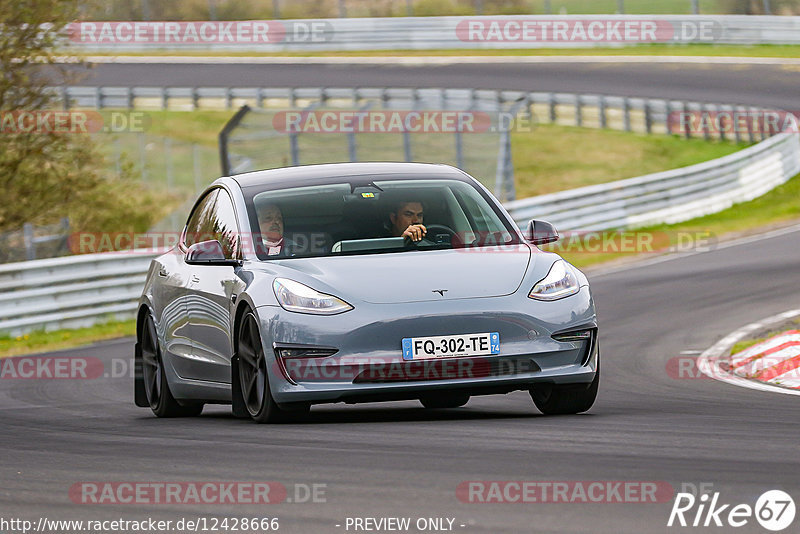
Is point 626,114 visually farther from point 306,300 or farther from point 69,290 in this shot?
point 306,300

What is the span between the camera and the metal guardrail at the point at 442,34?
49031 mm

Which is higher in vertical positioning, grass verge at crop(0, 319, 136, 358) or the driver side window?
the driver side window

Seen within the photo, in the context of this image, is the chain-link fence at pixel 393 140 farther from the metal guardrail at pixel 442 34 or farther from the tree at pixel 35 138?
the metal guardrail at pixel 442 34

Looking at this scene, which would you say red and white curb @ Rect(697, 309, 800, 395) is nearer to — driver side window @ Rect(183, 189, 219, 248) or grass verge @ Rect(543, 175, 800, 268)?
driver side window @ Rect(183, 189, 219, 248)

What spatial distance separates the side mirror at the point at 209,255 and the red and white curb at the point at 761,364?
3.74m

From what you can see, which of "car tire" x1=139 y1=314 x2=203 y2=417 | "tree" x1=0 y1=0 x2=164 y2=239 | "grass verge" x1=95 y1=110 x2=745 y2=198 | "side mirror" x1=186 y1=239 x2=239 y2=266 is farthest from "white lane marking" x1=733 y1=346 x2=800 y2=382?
"grass verge" x1=95 y1=110 x2=745 y2=198

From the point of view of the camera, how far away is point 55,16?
2316 cm

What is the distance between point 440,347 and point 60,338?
40.1 ft

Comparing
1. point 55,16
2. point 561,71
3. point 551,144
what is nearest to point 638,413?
point 55,16

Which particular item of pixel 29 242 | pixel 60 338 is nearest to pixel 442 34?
pixel 29 242

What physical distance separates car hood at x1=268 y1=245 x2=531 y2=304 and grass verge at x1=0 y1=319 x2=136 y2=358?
1051 cm

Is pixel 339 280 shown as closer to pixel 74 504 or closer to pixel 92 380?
pixel 74 504

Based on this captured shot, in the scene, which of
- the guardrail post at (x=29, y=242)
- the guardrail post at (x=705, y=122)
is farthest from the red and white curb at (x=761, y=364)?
the guardrail post at (x=705, y=122)

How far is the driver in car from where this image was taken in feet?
29.9
